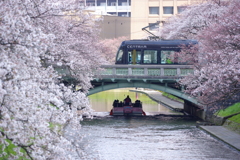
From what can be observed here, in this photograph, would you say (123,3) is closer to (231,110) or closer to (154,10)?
(154,10)

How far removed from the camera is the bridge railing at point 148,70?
123ft

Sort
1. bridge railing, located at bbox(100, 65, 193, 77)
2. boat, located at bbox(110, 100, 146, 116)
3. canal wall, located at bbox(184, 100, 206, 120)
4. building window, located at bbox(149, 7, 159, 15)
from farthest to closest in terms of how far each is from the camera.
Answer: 1. building window, located at bbox(149, 7, 159, 15)
2. boat, located at bbox(110, 100, 146, 116)
3. canal wall, located at bbox(184, 100, 206, 120)
4. bridge railing, located at bbox(100, 65, 193, 77)

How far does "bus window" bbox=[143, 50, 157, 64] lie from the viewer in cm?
4178

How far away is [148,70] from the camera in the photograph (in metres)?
38.2

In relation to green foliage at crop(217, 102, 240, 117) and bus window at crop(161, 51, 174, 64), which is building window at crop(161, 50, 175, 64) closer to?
bus window at crop(161, 51, 174, 64)

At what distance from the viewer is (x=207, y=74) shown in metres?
26.5

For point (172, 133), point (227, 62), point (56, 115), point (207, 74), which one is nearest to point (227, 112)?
point (172, 133)

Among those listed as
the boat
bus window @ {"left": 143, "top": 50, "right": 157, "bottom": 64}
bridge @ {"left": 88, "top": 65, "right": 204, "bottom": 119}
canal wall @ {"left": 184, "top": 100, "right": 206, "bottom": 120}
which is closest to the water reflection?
canal wall @ {"left": 184, "top": 100, "right": 206, "bottom": 120}

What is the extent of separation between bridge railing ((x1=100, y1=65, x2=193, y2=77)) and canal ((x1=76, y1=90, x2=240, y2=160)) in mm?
4060

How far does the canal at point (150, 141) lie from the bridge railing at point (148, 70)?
406cm

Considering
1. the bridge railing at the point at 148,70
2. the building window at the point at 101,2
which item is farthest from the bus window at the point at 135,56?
the building window at the point at 101,2

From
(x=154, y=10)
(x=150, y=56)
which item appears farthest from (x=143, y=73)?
(x=154, y=10)

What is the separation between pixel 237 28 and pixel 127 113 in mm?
22276

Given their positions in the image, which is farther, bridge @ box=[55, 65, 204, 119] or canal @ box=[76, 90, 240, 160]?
bridge @ box=[55, 65, 204, 119]
